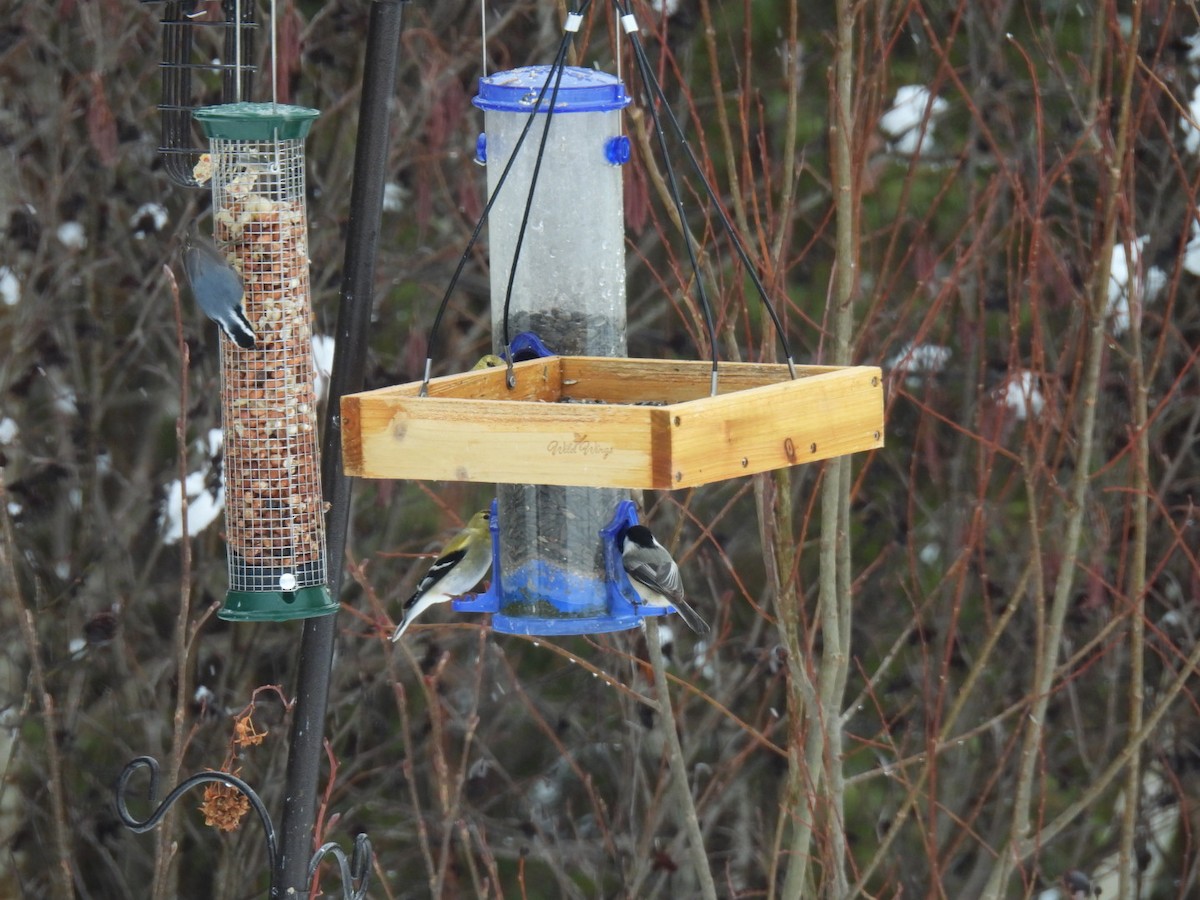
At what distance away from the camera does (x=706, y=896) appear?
4.14 meters

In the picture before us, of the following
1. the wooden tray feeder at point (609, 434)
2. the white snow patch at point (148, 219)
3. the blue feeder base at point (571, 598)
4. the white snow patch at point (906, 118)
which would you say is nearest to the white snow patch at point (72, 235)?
the white snow patch at point (148, 219)

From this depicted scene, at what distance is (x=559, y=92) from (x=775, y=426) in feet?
2.87

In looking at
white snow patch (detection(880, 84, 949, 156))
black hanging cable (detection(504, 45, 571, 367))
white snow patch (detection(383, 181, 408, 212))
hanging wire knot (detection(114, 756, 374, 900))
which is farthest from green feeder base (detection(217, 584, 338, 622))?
white snow patch (detection(880, 84, 949, 156))

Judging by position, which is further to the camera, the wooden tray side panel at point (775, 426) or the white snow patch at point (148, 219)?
the white snow patch at point (148, 219)

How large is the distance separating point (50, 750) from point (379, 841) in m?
1.36

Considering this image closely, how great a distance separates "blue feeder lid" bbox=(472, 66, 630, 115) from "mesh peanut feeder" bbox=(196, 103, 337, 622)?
15.2 inches

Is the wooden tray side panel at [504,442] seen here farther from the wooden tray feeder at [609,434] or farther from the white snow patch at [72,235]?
the white snow patch at [72,235]

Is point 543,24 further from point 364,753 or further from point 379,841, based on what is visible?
point 379,841

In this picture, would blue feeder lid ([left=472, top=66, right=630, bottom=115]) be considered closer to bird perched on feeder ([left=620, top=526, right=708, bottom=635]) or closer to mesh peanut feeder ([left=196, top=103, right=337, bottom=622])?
mesh peanut feeder ([left=196, top=103, right=337, bottom=622])

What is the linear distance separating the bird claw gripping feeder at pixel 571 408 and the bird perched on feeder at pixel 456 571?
0.08 meters

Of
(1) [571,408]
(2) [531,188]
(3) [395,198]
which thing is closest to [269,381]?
(2) [531,188]

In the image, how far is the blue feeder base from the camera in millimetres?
3369

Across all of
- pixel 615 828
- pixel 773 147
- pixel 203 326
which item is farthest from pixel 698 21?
pixel 615 828

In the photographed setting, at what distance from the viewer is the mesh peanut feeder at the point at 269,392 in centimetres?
327
